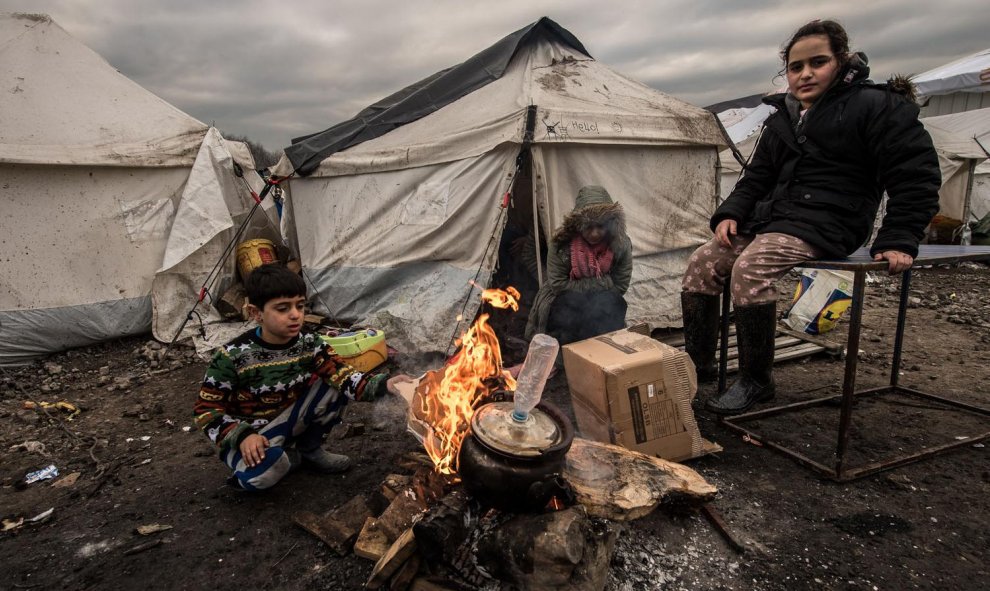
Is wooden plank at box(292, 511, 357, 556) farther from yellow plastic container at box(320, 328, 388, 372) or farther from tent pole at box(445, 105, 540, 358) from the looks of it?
tent pole at box(445, 105, 540, 358)

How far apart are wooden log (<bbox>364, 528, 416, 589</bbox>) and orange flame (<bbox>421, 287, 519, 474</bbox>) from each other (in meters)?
0.40

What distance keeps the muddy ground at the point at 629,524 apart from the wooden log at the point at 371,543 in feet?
0.22

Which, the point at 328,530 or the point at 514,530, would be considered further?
the point at 328,530

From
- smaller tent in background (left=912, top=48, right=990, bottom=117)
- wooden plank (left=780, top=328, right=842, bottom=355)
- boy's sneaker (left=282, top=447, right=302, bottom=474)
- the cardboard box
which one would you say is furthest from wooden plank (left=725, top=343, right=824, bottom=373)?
smaller tent in background (left=912, top=48, right=990, bottom=117)

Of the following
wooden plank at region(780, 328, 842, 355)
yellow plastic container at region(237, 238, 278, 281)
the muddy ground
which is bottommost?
wooden plank at region(780, 328, 842, 355)

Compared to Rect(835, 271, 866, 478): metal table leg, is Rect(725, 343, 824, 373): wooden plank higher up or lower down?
lower down

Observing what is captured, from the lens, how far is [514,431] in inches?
76.2

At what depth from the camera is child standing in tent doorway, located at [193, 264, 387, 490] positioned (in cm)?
240

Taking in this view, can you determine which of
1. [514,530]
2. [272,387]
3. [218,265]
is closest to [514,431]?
[514,530]

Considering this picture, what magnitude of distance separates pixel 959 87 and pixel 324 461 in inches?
742

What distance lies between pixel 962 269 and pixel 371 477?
10673mm

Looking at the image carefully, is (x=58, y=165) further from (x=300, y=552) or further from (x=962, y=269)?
(x=962, y=269)

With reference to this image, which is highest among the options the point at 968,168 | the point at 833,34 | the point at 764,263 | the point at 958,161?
the point at 833,34

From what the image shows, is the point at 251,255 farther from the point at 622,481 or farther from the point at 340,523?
the point at 622,481
